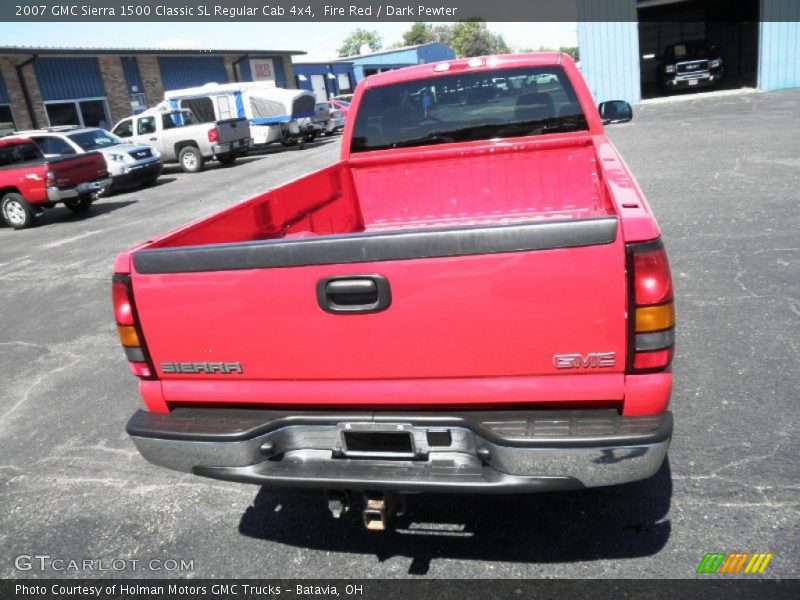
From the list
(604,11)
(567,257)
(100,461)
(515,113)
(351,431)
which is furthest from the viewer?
(604,11)

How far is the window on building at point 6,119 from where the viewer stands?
2241cm

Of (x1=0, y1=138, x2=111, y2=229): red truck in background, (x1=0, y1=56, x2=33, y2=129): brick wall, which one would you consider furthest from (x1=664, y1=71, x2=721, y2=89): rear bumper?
(x1=0, y1=56, x2=33, y2=129): brick wall

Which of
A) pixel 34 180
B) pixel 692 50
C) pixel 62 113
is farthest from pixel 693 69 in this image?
pixel 62 113

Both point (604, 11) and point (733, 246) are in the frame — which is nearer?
point (733, 246)

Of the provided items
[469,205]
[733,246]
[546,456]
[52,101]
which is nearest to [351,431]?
[546,456]

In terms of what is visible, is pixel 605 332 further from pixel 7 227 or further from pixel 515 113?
pixel 7 227

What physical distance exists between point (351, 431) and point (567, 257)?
1.02 meters

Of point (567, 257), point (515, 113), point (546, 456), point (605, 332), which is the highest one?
point (515, 113)

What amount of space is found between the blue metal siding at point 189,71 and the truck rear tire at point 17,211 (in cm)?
1873

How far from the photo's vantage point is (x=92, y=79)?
26312mm

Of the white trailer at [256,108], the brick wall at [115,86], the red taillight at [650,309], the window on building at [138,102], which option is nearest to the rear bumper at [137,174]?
the white trailer at [256,108]

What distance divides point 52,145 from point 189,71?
19.6 metres

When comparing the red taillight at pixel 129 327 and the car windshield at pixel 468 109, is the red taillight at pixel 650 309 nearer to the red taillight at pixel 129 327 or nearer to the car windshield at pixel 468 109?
the red taillight at pixel 129 327

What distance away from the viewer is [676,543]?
9.00 feet
